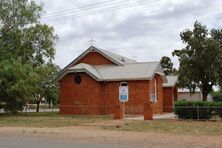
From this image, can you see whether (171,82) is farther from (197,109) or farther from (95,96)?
(197,109)

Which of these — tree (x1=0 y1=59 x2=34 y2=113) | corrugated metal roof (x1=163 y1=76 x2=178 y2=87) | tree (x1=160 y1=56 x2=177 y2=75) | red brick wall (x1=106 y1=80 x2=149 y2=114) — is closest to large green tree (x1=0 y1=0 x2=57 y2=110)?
tree (x1=0 y1=59 x2=34 y2=113)

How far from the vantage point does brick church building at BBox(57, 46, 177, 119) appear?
1673 inches

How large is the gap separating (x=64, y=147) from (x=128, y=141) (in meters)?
3.59

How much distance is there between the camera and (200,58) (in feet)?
166

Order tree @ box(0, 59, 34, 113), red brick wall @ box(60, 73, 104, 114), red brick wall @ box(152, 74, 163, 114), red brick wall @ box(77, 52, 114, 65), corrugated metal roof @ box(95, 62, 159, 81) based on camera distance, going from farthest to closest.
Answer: red brick wall @ box(77, 52, 114, 65)
red brick wall @ box(152, 74, 163, 114)
red brick wall @ box(60, 73, 104, 114)
corrugated metal roof @ box(95, 62, 159, 81)
tree @ box(0, 59, 34, 113)

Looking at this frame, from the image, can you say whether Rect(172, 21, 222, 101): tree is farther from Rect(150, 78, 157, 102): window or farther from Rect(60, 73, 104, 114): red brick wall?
Rect(60, 73, 104, 114): red brick wall

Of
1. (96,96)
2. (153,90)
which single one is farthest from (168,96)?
(96,96)

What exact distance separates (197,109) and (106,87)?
1403cm

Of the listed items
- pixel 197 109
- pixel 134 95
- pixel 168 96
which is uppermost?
pixel 168 96

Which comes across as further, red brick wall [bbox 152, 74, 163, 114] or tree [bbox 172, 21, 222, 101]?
tree [bbox 172, 21, 222, 101]

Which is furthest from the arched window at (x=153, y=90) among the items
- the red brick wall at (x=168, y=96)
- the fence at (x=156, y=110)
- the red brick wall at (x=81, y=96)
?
the red brick wall at (x=168, y=96)

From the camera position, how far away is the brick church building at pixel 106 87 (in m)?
42.5

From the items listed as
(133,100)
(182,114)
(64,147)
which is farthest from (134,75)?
(64,147)

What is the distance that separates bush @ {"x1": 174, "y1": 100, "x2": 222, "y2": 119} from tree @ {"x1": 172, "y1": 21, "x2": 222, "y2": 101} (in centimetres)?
1820
